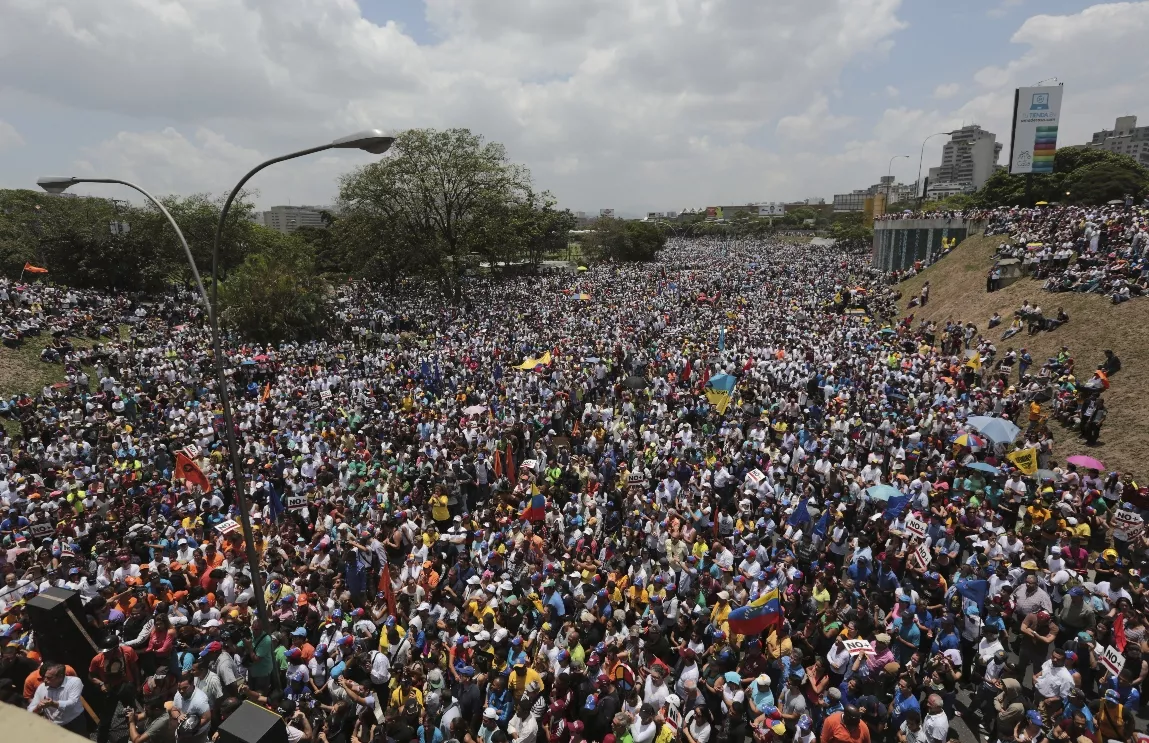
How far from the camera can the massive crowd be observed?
19.9 feet

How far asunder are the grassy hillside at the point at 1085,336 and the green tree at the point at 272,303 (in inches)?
1228

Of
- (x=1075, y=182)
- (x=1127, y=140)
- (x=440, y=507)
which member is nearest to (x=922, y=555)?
(x=440, y=507)

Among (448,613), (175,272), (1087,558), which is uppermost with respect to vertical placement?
(175,272)

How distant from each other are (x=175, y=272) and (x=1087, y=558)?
156 feet

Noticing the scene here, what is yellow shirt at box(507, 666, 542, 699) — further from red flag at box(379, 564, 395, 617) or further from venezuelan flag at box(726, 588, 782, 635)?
red flag at box(379, 564, 395, 617)

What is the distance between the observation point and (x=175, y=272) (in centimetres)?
3922

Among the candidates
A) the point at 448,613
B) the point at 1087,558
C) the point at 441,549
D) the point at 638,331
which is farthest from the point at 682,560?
the point at 638,331

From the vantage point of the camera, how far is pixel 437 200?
141 ft

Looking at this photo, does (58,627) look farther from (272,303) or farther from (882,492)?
(272,303)

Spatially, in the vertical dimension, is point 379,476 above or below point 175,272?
below

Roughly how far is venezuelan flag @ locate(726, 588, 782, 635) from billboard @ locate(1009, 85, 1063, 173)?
47.9 meters

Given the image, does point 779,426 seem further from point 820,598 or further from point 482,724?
point 482,724

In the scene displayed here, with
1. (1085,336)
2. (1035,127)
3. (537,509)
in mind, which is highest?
(1035,127)

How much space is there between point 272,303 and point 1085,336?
112ft
